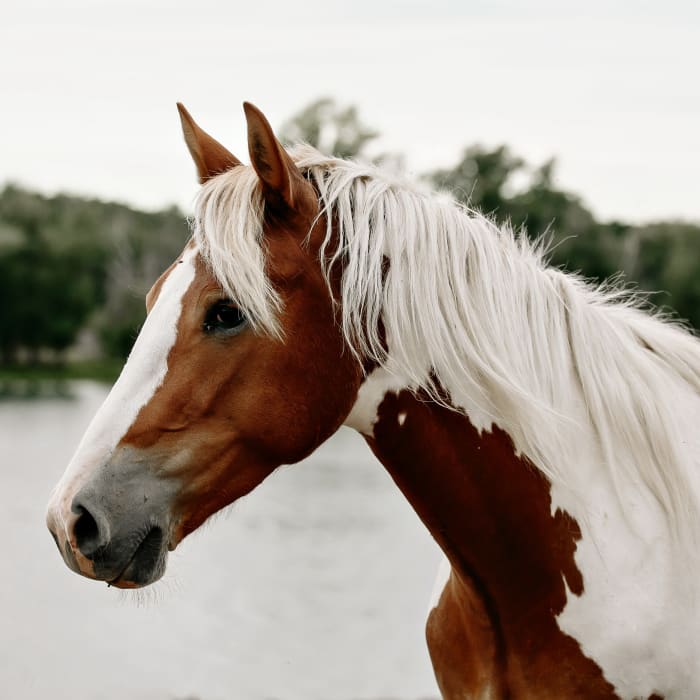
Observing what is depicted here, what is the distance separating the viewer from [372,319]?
2.39m

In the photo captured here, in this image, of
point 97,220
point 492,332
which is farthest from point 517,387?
point 97,220

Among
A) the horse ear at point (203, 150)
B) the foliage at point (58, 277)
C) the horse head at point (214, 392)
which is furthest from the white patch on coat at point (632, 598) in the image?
the foliage at point (58, 277)

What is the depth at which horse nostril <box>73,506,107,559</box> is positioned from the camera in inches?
86.0

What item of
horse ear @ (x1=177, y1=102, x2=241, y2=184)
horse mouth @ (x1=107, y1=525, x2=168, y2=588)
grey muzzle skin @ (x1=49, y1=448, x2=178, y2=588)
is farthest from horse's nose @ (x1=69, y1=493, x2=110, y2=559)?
horse ear @ (x1=177, y1=102, x2=241, y2=184)

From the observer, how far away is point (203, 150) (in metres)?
2.71

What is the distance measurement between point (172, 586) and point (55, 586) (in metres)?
10.5

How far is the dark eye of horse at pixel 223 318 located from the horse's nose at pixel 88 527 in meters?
0.52

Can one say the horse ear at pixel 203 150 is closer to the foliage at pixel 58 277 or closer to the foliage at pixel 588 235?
the foliage at pixel 588 235

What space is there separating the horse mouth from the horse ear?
1060 millimetres

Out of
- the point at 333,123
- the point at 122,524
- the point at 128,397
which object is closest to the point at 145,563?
the point at 122,524

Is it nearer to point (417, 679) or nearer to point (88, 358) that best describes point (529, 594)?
point (417, 679)

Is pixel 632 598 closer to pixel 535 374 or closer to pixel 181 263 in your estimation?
pixel 535 374

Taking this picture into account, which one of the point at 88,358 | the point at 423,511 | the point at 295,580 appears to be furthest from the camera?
the point at 88,358

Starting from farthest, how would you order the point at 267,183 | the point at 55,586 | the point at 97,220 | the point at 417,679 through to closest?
the point at 97,220 → the point at 55,586 → the point at 417,679 → the point at 267,183
